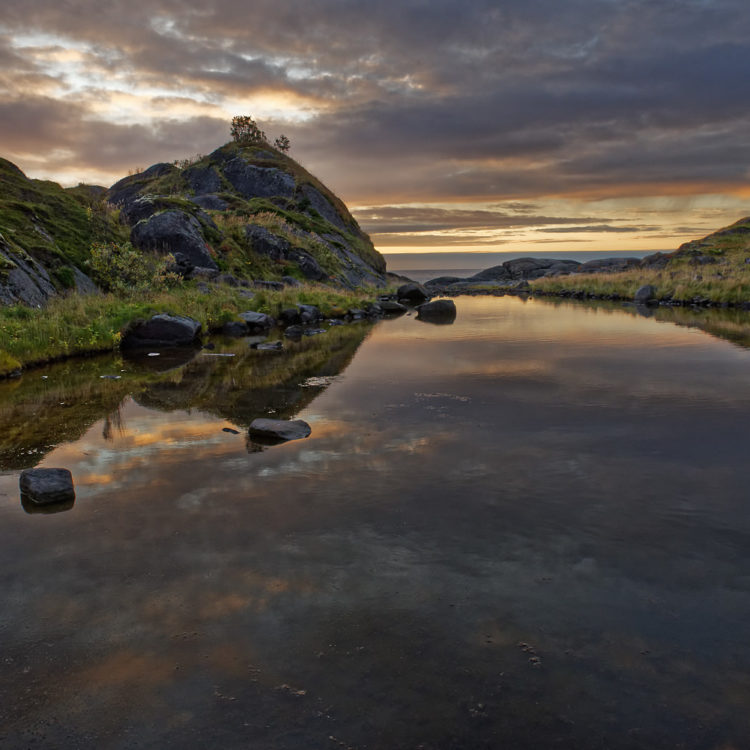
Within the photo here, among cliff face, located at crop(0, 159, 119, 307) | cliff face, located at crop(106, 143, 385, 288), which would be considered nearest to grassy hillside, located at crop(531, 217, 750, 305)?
cliff face, located at crop(106, 143, 385, 288)

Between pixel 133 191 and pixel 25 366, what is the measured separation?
69929 mm

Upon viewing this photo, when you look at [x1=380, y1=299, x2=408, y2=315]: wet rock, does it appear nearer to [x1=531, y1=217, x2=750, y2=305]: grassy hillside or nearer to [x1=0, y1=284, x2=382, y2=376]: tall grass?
[x1=0, y1=284, x2=382, y2=376]: tall grass

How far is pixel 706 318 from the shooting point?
30359 mm

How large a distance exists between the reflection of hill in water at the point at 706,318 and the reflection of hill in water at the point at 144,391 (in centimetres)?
1698

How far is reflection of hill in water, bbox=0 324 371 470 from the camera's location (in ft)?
33.3

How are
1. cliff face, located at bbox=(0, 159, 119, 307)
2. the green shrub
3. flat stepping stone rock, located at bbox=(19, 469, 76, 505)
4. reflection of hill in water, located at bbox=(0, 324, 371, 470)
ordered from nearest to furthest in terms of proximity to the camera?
flat stepping stone rock, located at bbox=(19, 469, 76, 505), reflection of hill in water, located at bbox=(0, 324, 371, 470), cliff face, located at bbox=(0, 159, 119, 307), the green shrub

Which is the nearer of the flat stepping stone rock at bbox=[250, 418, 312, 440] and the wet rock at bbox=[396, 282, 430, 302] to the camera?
the flat stepping stone rock at bbox=[250, 418, 312, 440]

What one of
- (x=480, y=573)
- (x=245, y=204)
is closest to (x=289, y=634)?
(x=480, y=573)

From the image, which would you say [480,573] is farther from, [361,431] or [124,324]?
[124,324]

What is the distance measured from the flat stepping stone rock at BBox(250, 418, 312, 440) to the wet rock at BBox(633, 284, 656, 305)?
39893 millimetres

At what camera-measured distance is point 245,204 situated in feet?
194

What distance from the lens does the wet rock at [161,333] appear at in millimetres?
20781

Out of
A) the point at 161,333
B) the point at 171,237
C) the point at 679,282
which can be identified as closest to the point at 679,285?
the point at 679,282

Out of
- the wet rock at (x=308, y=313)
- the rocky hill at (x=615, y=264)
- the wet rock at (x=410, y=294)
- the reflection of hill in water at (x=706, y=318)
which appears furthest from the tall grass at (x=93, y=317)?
the rocky hill at (x=615, y=264)
